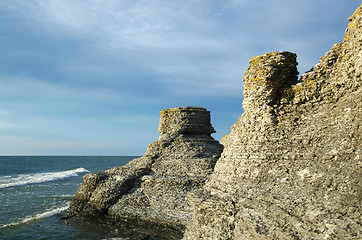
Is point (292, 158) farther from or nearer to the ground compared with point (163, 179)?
farther from the ground

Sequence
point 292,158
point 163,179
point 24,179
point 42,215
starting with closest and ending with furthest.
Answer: point 292,158
point 163,179
point 42,215
point 24,179

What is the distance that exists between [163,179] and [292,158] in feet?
30.1

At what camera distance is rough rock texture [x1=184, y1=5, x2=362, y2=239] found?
8141mm

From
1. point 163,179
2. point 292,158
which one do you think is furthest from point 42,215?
point 292,158

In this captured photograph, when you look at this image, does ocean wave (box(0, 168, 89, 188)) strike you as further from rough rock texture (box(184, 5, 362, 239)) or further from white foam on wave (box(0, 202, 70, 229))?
rough rock texture (box(184, 5, 362, 239))

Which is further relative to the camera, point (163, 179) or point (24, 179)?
point (24, 179)

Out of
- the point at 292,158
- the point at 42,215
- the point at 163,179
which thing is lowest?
the point at 42,215

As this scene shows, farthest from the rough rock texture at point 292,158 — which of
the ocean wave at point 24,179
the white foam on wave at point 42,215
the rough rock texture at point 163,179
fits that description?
the ocean wave at point 24,179

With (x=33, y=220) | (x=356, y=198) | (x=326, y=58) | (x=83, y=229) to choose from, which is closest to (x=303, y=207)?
(x=356, y=198)

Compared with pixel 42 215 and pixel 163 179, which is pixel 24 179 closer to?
pixel 42 215

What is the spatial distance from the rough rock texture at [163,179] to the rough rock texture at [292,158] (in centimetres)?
457

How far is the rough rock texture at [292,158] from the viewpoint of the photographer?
8.14 meters

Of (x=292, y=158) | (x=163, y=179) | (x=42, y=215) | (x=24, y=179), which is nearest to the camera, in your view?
(x=292, y=158)

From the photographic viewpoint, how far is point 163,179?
17141 millimetres
